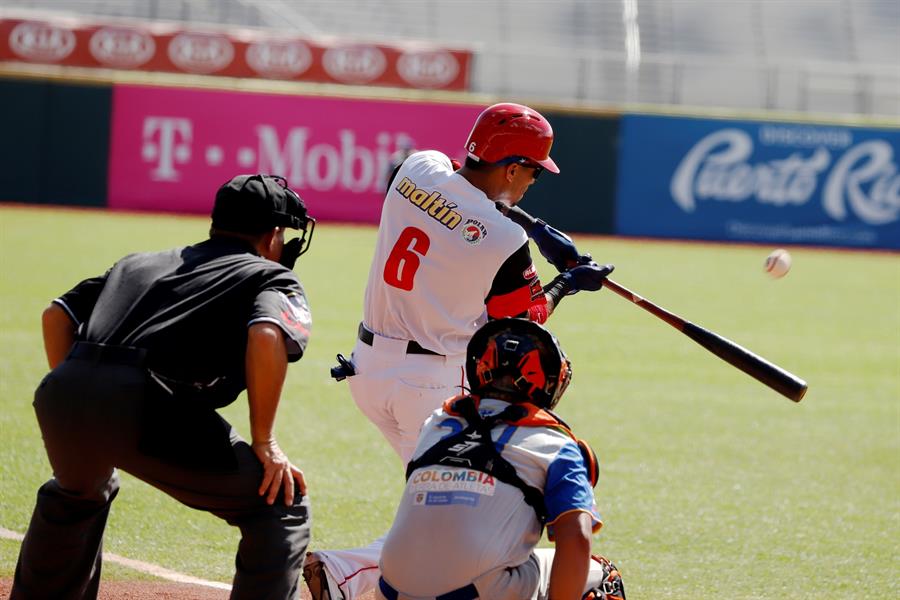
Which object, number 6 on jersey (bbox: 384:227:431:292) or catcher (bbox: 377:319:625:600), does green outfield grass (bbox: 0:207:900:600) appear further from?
catcher (bbox: 377:319:625:600)

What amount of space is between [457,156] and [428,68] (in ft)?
15.0

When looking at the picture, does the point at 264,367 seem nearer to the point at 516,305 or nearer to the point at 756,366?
the point at 516,305

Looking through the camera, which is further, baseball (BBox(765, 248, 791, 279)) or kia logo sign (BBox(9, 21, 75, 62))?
kia logo sign (BBox(9, 21, 75, 62))

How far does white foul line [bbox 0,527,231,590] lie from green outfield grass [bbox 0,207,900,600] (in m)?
0.07

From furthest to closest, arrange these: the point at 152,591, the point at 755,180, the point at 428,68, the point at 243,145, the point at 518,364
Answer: the point at 428,68 → the point at 755,180 → the point at 243,145 → the point at 152,591 → the point at 518,364

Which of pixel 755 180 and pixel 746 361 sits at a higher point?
pixel 746 361

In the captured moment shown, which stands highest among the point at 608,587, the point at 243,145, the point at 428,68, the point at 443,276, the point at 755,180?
the point at 443,276

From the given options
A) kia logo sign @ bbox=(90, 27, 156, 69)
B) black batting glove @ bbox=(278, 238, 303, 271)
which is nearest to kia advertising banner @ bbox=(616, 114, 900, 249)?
kia logo sign @ bbox=(90, 27, 156, 69)

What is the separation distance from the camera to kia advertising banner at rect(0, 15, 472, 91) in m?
28.2

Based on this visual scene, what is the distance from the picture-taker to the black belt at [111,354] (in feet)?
12.6

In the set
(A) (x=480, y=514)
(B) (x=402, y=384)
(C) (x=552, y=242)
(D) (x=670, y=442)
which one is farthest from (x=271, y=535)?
(D) (x=670, y=442)

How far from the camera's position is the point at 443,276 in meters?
4.86

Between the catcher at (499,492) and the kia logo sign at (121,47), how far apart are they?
25.9 metres

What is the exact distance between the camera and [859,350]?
13.1m
